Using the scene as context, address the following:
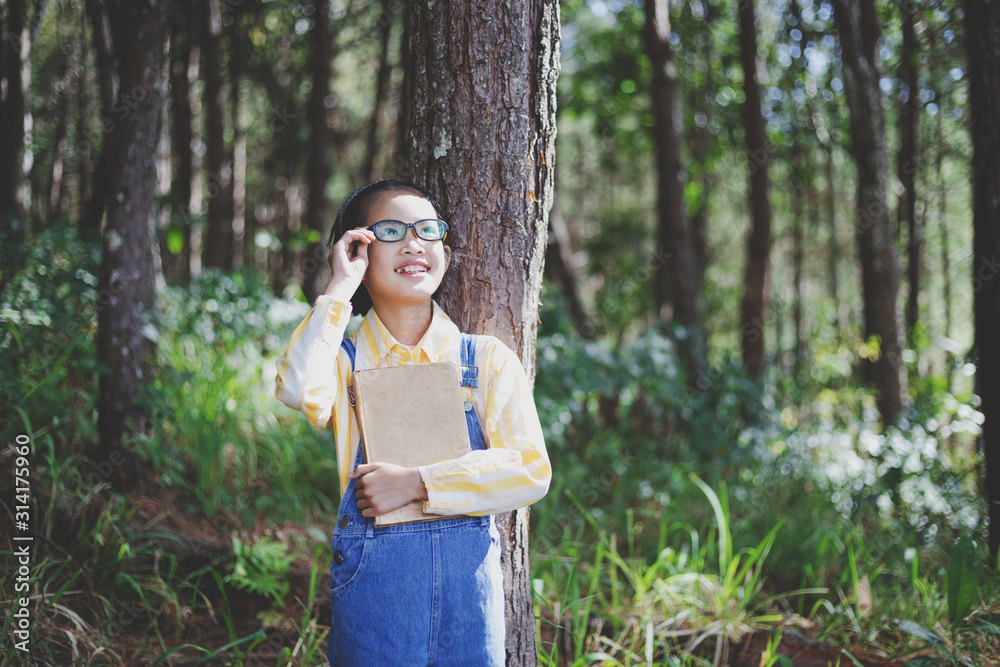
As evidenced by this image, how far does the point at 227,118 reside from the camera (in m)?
14.5

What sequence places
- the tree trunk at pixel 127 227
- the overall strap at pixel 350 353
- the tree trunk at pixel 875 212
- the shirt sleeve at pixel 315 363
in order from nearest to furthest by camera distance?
the shirt sleeve at pixel 315 363 < the overall strap at pixel 350 353 < the tree trunk at pixel 127 227 < the tree trunk at pixel 875 212

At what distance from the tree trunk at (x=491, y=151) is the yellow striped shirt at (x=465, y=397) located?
10.8 inches

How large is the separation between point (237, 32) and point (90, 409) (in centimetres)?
709

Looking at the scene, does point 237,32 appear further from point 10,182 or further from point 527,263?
point 527,263

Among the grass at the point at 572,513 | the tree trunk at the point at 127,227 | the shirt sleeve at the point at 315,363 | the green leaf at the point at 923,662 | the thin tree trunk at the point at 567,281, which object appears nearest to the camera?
the shirt sleeve at the point at 315,363

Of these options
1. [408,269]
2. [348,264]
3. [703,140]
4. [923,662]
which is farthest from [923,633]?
[703,140]

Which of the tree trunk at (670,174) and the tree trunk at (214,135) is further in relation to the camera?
the tree trunk at (214,135)

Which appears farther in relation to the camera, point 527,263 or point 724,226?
point 724,226

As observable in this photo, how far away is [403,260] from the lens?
1.79 m

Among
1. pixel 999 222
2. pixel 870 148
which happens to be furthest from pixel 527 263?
pixel 870 148

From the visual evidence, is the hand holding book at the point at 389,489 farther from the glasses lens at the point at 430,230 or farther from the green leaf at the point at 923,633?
the green leaf at the point at 923,633

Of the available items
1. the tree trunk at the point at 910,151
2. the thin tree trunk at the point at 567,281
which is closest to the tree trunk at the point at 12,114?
the thin tree trunk at the point at 567,281

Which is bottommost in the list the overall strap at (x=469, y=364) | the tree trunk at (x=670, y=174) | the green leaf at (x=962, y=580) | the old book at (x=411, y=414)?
the green leaf at (x=962, y=580)

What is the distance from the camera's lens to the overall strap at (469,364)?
1792 mm
